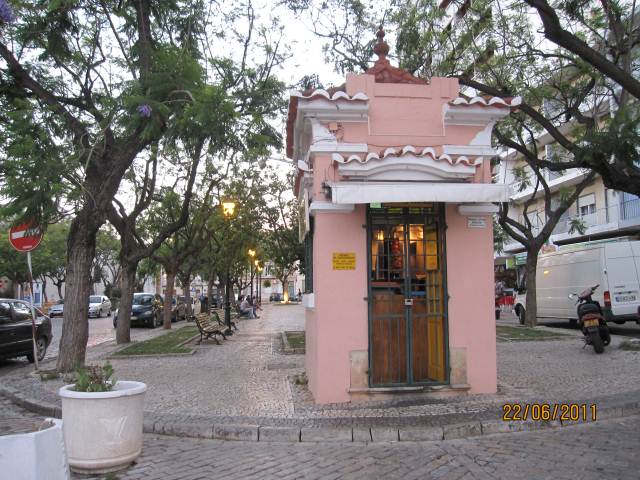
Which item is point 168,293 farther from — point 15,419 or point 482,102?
point 482,102

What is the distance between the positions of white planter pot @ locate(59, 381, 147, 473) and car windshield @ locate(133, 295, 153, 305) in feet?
70.4

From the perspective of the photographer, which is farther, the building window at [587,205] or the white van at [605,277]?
the building window at [587,205]

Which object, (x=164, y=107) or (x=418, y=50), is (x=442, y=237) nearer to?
(x=164, y=107)

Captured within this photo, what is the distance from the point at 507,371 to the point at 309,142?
5.29 metres

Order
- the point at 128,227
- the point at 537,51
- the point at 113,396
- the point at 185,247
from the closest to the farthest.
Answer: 1. the point at 113,396
2. the point at 537,51
3. the point at 128,227
4. the point at 185,247

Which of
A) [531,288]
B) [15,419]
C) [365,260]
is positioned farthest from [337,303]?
[531,288]

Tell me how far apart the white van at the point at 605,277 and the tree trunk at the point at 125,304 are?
14.0 m

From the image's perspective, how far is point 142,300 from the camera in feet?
85.2

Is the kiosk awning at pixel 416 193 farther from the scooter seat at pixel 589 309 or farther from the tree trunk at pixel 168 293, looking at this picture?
the tree trunk at pixel 168 293

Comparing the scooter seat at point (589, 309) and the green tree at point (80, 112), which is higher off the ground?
the green tree at point (80, 112)

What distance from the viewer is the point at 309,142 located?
8.07 meters

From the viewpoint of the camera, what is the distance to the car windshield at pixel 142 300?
1013 inches

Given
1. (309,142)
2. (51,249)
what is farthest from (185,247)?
(51,249)

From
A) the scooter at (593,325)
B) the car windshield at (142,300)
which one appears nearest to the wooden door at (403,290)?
the scooter at (593,325)
